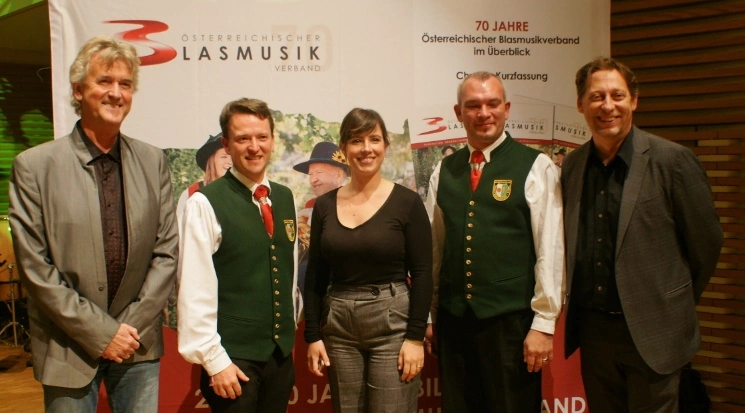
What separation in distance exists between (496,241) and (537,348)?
0.42 metres

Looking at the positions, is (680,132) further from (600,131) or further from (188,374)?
(188,374)

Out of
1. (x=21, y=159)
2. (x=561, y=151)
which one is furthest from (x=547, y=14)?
(x=21, y=159)

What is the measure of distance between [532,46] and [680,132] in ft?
4.15

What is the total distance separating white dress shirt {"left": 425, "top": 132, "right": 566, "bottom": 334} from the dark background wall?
1.94 metres

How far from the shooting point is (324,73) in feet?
10.3

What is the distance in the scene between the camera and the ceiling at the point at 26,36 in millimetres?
5845

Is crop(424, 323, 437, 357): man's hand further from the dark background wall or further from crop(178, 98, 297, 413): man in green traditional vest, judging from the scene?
the dark background wall

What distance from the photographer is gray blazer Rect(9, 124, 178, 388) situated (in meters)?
1.87

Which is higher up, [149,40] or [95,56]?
[149,40]

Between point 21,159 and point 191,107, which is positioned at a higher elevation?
point 191,107

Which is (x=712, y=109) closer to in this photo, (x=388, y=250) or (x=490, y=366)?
(x=490, y=366)

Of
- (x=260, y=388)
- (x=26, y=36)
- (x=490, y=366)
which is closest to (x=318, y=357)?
(x=260, y=388)

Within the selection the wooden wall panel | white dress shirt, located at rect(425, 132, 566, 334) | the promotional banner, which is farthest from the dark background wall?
white dress shirt, located at rect(425, 132, 566, 334)

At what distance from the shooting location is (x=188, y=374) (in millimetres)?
3125
